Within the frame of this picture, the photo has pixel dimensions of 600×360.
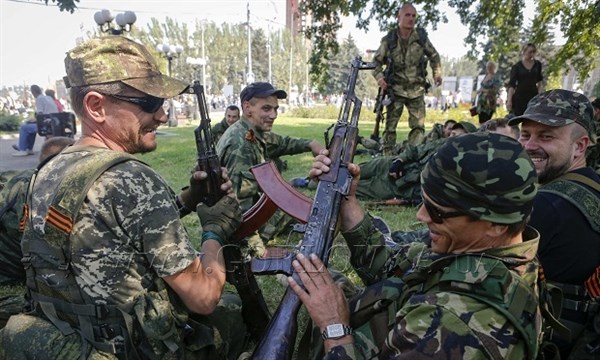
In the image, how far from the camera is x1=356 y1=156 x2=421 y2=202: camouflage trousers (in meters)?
6.91

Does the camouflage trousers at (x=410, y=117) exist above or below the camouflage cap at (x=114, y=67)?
below

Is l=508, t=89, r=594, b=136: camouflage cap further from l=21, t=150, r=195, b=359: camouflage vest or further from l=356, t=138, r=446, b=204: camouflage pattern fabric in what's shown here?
l=356, t=138, r=446, b=204: camouflage pattern fabric

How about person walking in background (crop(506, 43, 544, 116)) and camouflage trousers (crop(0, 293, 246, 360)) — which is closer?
camouflage trousers (crop(0, 293, 246, 360))

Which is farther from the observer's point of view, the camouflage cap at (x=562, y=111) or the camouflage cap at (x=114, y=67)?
the camouflage cap at (x=562, y=111)

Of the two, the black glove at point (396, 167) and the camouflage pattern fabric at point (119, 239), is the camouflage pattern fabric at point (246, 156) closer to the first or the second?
the black glove at point (396, 167)

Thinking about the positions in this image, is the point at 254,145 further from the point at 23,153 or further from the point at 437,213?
the point at 23,153

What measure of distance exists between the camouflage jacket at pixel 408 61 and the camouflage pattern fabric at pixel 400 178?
6.76ft

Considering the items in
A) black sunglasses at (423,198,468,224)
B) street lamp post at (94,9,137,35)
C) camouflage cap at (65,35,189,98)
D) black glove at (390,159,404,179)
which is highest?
street lamp post at (94,9,137,35)

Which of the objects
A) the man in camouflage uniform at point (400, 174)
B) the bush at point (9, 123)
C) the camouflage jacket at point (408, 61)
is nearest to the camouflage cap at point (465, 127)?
the man in camouflage uniform at point (400, 174)

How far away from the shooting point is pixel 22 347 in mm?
2041

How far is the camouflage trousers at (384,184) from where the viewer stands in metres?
6.91

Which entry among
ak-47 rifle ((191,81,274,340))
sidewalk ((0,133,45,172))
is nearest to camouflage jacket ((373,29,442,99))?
ak-47 rifle ((191,81,274,340))

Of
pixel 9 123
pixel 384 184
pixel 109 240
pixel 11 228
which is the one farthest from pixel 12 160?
pixel 109 240

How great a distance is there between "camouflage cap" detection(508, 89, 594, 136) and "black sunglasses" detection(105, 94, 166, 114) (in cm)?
215
